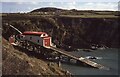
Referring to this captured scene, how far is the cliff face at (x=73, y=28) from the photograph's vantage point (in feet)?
145

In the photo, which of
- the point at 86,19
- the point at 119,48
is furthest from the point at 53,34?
the point at 119,48

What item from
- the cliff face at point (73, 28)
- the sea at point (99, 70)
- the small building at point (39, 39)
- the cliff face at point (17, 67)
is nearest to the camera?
the cliff face at point (17, 67)

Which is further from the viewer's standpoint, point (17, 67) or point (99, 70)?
point (99, 70)

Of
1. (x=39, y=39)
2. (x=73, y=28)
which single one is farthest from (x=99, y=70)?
(x=73, y=28)

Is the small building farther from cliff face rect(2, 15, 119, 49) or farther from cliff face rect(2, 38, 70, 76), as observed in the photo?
cliff face rect(2, 38, 70, 76)

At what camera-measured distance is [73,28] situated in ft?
160

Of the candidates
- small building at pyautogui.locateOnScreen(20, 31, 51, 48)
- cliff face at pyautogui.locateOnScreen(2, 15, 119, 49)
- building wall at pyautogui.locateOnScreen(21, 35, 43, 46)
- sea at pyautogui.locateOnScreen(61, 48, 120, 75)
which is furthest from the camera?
cliff face at pyautogui.locateOnScreen(2, 15, 119, 49)

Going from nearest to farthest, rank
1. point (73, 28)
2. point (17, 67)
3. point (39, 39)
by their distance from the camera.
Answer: point (17, 67) < point (39, 39) < point (73, 28)

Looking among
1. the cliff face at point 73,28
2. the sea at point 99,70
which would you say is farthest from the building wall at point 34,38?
the cliff face at point 73,28

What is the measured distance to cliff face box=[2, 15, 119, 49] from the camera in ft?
145

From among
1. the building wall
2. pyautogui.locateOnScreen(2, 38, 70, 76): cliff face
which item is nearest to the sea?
the building wall

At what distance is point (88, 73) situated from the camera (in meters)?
23.9

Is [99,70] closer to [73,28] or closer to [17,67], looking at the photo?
[17,67]

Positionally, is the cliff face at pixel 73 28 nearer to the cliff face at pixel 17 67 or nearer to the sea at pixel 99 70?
the sea at pixel 99 70
